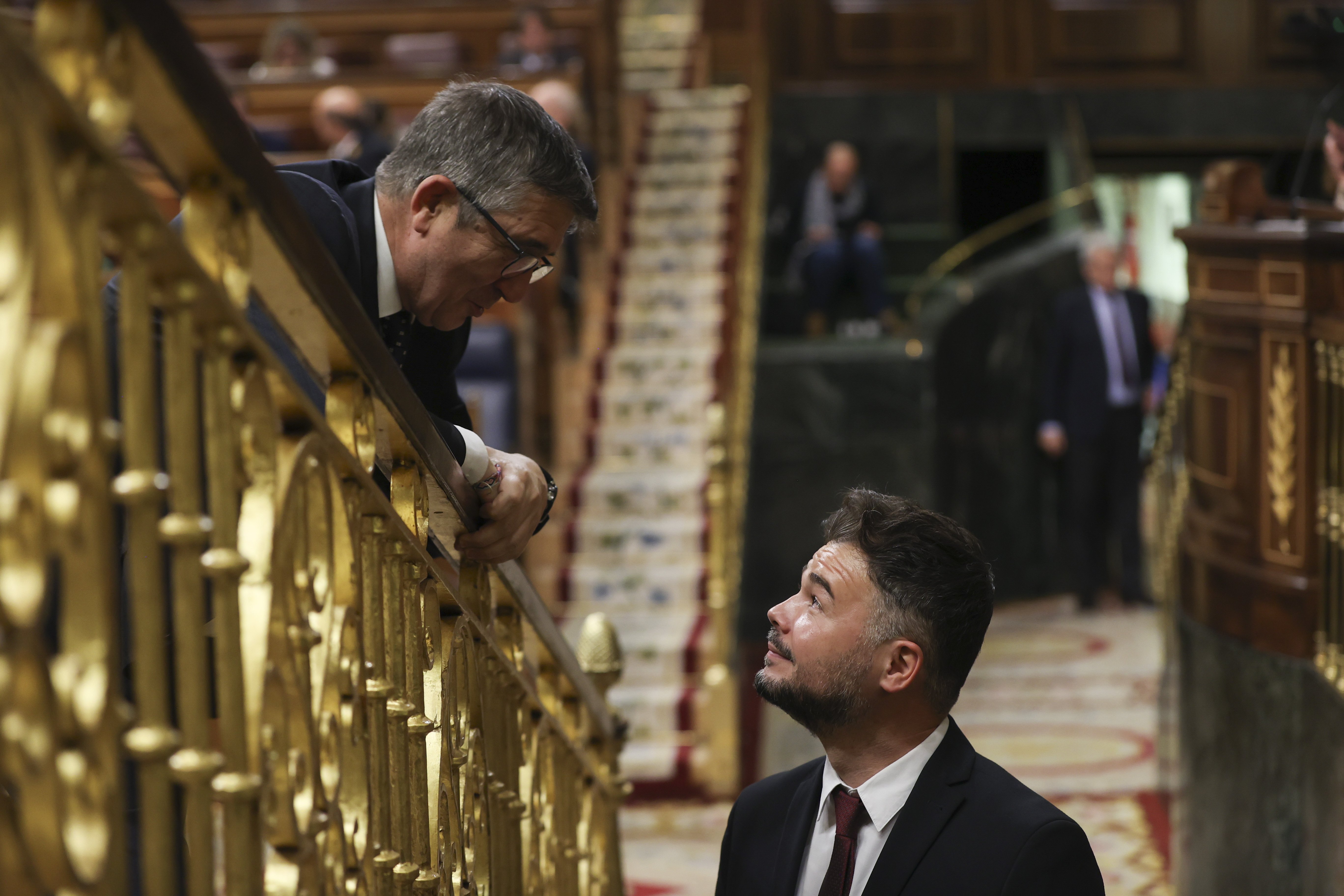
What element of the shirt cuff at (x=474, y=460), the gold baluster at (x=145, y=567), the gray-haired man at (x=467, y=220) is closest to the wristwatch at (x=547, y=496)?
the gray-haired man at (x=467, y=220)

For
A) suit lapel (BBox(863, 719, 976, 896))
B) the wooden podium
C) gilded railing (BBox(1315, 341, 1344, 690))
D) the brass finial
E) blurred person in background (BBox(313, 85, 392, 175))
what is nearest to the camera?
suit lapel (BBox(863, 719, 976, 896))

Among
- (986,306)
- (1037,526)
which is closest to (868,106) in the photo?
(986,306)

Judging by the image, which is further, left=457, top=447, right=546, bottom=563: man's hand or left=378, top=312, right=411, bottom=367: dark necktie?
left=378, top=312, right=411, bottom=367: dark necktie

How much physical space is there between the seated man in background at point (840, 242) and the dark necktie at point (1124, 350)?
4.66 feet

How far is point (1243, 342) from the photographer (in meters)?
4.16

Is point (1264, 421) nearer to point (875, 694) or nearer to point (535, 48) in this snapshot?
point (875, 694)

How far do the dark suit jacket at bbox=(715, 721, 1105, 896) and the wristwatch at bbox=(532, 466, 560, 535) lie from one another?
561mm

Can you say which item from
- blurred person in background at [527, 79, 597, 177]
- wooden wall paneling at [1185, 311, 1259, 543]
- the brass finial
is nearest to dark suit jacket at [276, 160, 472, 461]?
the brass finial

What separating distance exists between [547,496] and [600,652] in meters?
1.48

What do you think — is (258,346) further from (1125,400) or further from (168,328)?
(1125,400)

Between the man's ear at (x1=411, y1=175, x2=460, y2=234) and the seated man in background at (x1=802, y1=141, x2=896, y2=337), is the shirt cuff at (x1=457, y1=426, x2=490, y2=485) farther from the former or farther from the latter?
the seated man in background at (x1=802, y1=141, x2=896, y2=337)

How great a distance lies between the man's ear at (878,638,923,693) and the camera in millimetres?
2014

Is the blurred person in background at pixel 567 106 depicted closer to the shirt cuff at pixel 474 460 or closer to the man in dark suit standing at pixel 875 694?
the man in dark suit standing at pixel 875 694

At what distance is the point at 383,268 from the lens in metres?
1.92
